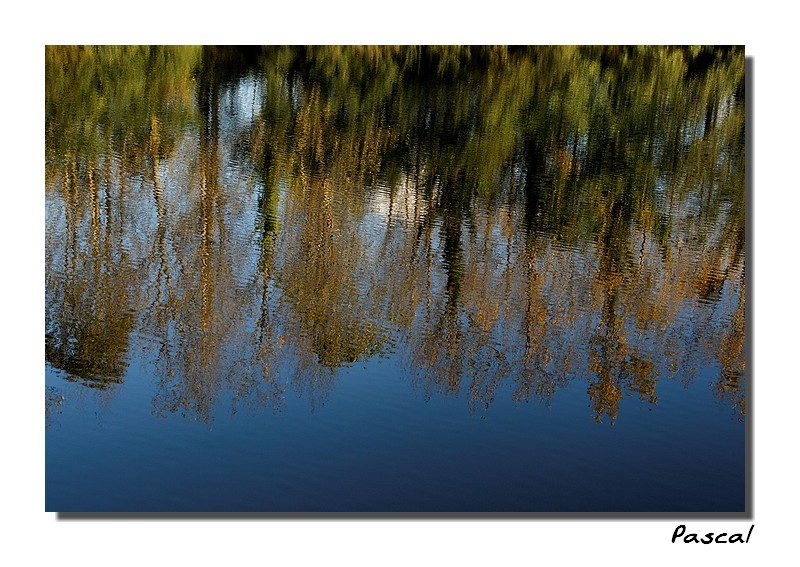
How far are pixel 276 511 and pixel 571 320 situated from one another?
2.26 metres

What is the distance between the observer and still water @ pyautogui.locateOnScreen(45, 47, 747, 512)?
723cm

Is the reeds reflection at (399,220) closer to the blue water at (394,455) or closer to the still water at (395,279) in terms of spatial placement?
the still water at (395,279)

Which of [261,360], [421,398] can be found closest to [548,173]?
[421,398]

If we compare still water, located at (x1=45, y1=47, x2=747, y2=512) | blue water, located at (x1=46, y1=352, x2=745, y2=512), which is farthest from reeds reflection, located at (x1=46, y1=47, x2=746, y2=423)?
blue water, located at (x1=46, y1=352, x2=745, y2=512)

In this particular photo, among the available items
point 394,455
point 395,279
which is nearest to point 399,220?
point 395,279

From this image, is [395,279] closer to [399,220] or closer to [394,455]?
[399,220]

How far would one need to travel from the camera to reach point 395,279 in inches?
318

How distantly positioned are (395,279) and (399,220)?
42cm

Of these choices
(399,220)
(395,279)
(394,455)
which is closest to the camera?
(394,455)

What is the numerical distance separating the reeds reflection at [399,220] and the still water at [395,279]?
0.02 meters

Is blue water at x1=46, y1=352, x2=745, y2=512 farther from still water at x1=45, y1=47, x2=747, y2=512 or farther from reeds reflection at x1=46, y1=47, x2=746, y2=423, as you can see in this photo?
reeds reflection at x1=46, y1=47, x2=746, y2=423

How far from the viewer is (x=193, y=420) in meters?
7.46

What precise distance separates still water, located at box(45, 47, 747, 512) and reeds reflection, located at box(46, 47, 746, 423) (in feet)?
0.05

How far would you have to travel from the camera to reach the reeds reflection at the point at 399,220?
24.9ft
